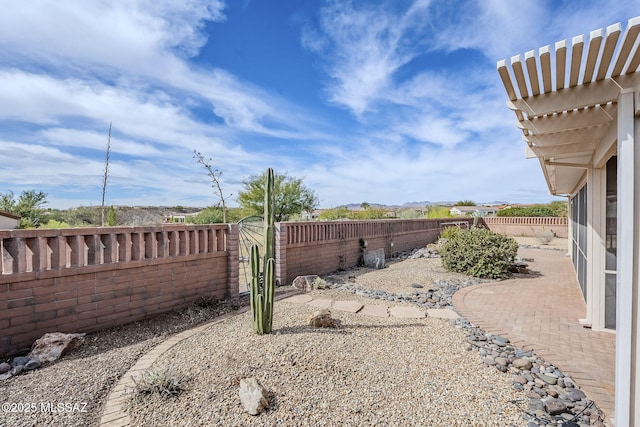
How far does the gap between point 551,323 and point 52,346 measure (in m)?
6.97

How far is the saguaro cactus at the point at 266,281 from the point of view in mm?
3963

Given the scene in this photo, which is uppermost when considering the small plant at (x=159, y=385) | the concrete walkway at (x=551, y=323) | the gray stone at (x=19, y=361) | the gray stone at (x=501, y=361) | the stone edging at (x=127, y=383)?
the small plant at (x=159, y=385)

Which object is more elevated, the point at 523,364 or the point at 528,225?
the point at 528,225

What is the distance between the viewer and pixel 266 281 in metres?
4.07

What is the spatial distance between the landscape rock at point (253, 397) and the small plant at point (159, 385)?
0.64 metres

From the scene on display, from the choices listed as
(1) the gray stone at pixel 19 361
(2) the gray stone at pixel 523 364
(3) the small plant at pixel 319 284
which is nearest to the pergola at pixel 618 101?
(2) the gray stone at pixel 523 364

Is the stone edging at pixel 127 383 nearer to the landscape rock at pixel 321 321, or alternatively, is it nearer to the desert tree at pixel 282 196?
the landscape rock at pixel 321 321

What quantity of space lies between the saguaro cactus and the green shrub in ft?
22.1

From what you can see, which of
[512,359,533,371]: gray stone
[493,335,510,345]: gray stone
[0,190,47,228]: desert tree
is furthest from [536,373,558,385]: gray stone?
[0,190,47,228]: desert tree

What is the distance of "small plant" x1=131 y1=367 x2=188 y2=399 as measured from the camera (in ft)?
8.93

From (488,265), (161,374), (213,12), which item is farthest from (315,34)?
(161,374)

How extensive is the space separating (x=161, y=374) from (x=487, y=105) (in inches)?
490

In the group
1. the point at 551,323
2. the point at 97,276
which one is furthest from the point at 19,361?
the point at 551,323

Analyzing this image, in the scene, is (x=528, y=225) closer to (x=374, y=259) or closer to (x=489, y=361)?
(x=374, y=259)
